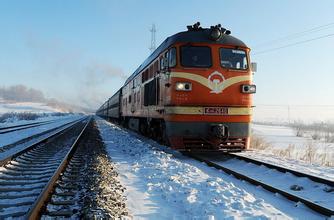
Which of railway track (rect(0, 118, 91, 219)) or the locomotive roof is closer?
railway track (rect(0, 118, 91, 219))

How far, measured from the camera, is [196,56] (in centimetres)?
991

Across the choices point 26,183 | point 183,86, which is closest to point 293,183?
point 183,86

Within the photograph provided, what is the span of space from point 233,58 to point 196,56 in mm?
1053

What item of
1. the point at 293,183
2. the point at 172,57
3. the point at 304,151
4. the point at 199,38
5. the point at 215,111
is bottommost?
the point at 304,151

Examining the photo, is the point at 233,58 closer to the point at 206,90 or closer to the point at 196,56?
the point at 196,56

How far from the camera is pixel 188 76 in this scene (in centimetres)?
964

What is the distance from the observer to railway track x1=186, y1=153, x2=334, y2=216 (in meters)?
4.98

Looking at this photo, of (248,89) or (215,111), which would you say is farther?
(248,89)

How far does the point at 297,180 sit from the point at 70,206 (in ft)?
13.3

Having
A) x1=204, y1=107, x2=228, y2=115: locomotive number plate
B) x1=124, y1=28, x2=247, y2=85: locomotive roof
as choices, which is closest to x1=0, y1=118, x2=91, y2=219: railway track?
x1=204, y1=107, x2=228, y2=115: locomotive number plate

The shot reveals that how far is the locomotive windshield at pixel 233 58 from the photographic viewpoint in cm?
1004

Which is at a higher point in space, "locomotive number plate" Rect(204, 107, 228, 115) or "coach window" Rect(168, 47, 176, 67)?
"coach window" Rect(168, 47, 176, 67)

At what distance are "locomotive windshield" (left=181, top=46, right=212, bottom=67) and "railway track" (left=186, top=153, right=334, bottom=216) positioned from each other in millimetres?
2571

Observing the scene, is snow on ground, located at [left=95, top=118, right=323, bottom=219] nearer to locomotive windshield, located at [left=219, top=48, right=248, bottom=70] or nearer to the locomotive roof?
locomotive windshield, located at [left=219, top=48, right=248, bottom=70]
